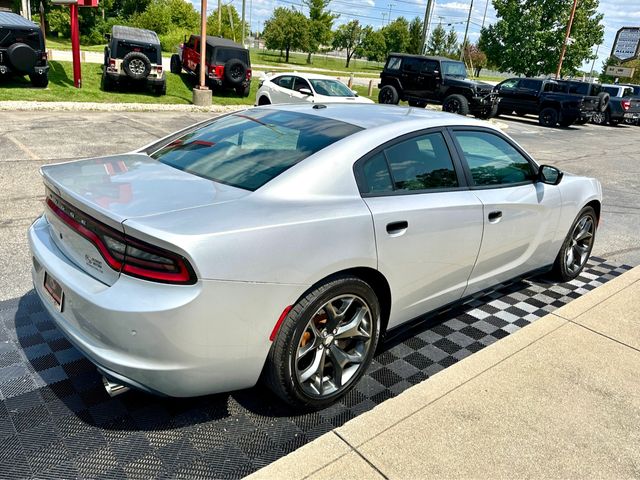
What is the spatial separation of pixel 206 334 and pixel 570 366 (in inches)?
91.0

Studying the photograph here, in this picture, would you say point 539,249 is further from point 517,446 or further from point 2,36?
point 2,36

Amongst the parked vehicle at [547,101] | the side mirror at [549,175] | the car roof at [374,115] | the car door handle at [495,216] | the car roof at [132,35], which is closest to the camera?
the car roof at [374,115]

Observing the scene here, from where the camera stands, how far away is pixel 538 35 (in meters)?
36.6

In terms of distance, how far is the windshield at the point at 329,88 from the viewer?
14031mm

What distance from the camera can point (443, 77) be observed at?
1980 centimetres

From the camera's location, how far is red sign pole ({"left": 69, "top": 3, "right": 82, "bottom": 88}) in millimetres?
14711

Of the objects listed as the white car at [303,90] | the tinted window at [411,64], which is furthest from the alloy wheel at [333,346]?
the tinted window at [411,64]

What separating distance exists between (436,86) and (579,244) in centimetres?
1635

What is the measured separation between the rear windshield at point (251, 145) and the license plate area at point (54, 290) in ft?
2.92

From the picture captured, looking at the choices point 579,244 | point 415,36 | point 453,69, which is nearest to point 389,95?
point 453,69

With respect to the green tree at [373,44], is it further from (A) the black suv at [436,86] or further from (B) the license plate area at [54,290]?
(B) the license plate area at [54,290]

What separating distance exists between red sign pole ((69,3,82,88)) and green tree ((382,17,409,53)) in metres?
58.5

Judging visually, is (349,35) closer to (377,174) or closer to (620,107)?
(620,107)

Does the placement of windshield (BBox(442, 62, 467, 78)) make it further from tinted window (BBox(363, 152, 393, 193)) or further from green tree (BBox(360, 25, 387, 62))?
green tree (BBox(360, 25, 387, 62))
